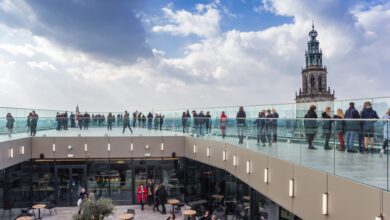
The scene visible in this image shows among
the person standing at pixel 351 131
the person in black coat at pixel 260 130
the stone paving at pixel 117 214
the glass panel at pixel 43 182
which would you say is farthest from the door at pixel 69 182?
the person standing at pixel 351 131

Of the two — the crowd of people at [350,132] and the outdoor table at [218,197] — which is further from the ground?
the crowd of people at [350,132]

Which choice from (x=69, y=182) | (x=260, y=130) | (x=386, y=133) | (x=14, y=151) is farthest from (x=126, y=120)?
(x=386, y=133)

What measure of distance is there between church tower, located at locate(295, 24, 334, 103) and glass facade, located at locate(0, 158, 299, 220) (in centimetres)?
7054

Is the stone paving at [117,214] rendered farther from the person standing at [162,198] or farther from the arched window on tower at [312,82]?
the arched window on tower at [312,82]

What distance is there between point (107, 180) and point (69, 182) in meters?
2.26

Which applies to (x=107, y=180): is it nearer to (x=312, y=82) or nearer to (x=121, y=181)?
(x=121, y=181)

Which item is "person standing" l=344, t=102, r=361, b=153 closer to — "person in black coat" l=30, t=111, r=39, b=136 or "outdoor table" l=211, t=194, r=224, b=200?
"outdoor table" l=211, t=194, r=224, b=200

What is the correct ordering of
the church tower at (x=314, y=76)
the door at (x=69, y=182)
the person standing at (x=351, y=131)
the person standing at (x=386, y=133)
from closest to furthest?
1. the person standing at (x=386, y=133)
2. the person standing at (x=351, y=131)
3. the door at (x=69, y=182)
4. the church tower at (x=314, y=76)

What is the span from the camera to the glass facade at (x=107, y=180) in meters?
20.2

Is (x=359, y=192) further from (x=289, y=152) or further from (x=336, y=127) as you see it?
(x=289, y=152)

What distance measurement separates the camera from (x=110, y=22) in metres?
25.8

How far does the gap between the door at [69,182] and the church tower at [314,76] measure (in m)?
73.2

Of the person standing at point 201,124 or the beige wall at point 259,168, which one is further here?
the person standing at point 201,124

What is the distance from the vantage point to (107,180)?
22.9 m
